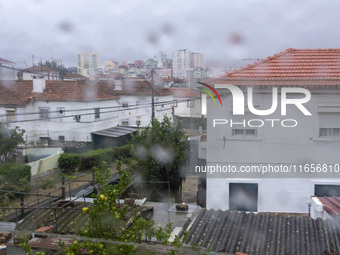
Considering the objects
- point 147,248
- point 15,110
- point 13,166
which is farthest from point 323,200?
point 13,166

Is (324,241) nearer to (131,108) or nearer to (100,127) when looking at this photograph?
(131,108)

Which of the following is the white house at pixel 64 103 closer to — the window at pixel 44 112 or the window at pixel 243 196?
the window at pixel 44 112

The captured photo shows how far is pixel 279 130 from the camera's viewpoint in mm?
1689

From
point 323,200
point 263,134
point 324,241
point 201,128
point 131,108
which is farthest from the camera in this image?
point 131,108

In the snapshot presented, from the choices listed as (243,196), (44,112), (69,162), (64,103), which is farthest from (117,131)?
(243,196)

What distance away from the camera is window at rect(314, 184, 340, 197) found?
1933 mm

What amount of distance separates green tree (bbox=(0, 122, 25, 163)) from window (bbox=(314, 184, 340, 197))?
287 centimetres

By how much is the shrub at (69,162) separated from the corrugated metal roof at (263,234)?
2.75 metres

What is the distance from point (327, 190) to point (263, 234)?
561 millimetres

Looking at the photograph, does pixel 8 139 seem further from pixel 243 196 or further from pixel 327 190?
pixel 327 190

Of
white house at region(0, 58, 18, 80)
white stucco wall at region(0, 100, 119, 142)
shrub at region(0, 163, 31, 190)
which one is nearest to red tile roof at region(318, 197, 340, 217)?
white house at region(0, 58, 18, 80)

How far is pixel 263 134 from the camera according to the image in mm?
1701

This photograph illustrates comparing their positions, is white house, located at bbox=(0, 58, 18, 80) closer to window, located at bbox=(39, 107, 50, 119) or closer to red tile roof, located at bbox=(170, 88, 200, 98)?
red tile roof, located at bbox=(170, 88, 200, 98)

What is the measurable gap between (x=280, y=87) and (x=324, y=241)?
65 centimetres
